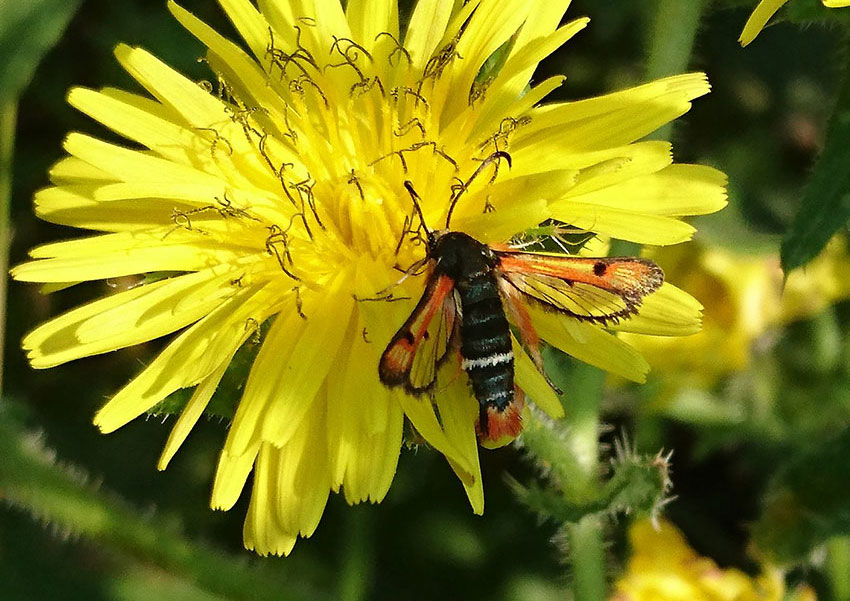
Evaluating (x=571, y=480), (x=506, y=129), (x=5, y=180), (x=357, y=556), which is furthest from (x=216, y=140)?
(x=357, y=556)

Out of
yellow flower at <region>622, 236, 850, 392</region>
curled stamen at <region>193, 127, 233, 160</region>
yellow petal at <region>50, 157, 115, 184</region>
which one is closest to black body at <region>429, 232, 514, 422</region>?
curled stamen at <region>193, 127, 233, 160</region>

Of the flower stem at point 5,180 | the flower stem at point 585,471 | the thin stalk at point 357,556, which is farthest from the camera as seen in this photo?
the thin stalk at point 357,556

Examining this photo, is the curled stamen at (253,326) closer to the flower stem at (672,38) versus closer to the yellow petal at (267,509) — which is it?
the yellow petal at (267,509)

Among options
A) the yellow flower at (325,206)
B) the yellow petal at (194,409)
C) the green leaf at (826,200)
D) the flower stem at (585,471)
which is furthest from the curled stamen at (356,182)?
the green leaf at (826,200)

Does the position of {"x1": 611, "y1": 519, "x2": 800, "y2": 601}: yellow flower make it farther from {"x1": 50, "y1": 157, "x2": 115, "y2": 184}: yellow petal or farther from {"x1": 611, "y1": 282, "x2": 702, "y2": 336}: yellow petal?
{"x1": 50, "y1": 157, "x2": 115, "y2": 184}: yellow petal

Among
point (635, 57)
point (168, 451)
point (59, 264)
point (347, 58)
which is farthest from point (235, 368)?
point (635, 57)
